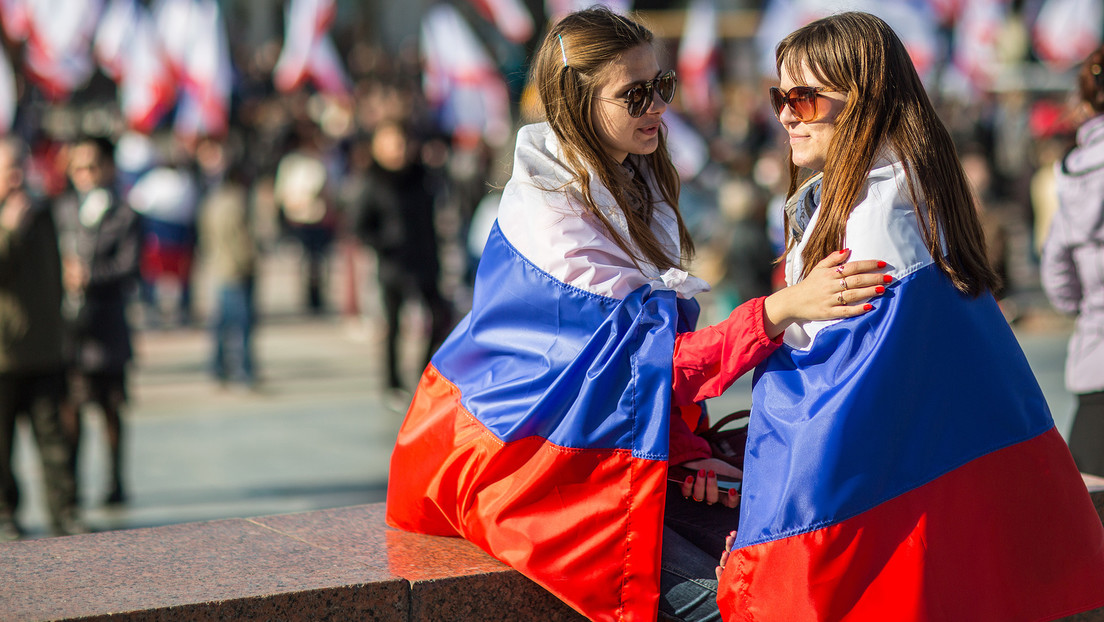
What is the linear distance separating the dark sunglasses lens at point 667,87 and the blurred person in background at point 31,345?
3.89 meters

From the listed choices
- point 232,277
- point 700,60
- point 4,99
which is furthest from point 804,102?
point 700,60

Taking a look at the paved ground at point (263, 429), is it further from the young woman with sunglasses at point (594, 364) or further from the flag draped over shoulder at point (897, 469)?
the flag draped over shoulder at point (897, 469)

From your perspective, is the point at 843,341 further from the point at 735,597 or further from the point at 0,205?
the point at 0,205

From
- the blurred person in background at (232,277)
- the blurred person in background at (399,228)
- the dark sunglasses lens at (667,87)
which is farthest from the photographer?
the blurred person in background at (232,277)

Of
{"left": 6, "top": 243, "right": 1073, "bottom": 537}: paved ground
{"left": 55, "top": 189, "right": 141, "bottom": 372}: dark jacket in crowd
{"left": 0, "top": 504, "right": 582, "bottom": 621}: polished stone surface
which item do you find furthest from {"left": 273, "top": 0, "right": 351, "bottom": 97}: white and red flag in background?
{"left": 0, "top": 504, "right": 582, "bottom": 621}: polished stone surface

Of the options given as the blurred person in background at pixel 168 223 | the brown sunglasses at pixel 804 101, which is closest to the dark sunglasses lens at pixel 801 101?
the brown sunglasses at pixel 804 101

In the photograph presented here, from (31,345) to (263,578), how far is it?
3.44 meters

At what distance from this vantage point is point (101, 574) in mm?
2822

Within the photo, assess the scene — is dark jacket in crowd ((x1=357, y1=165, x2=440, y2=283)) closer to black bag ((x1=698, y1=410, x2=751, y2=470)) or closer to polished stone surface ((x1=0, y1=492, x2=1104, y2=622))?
polished stone surface ((x1=0, y1=492, x2=1104, y2=622))

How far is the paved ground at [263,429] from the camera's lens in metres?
6.34

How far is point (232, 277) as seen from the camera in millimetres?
9594

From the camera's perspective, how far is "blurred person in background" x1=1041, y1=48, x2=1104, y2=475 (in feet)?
12.5

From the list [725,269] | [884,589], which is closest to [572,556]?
[884,589]

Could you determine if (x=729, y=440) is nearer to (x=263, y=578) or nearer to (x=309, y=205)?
(x=263, y=578)
